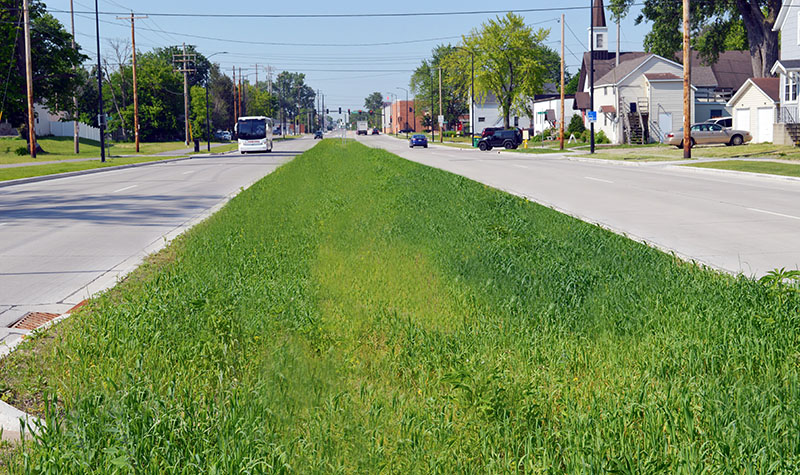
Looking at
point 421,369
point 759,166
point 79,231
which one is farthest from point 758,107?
point 421,369

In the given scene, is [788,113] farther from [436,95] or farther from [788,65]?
[436,95]

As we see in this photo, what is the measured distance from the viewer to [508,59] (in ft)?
311

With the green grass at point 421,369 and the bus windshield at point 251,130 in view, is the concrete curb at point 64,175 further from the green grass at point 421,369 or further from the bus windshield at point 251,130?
the green grass at point 421,369

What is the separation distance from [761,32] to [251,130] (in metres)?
40.2

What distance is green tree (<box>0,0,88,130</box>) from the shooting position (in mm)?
55031

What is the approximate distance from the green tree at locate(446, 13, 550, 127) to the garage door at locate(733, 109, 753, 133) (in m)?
40.6

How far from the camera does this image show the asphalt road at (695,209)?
34.4 feet

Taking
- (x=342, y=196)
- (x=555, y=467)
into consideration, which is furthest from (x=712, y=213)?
(x=555, y=467)

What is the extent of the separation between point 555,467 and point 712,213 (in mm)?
12770

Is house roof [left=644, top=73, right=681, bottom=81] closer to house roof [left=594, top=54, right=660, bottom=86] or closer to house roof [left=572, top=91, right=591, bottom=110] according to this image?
house roof [left=594, top=54, right=660, bottom=86]

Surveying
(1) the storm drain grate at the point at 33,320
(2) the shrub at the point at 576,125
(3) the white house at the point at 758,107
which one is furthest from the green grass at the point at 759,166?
(2) the shrub at the point at 576,125

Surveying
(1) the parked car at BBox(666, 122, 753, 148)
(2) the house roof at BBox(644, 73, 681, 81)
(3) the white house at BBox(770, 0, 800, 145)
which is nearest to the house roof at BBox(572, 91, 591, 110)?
(2) the house roof at BBox(644, 73, 681, 81)

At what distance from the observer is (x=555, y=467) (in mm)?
3598

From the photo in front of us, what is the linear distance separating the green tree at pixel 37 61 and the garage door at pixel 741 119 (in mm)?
48027
